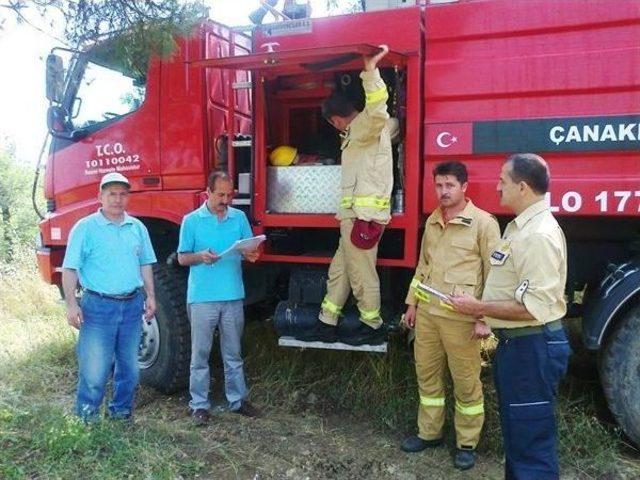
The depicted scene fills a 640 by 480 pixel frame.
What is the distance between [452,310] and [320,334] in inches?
35.0

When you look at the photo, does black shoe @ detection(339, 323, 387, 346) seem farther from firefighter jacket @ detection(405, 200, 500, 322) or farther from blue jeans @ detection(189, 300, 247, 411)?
blue jeans @ detection(189, 300, 247, 411)

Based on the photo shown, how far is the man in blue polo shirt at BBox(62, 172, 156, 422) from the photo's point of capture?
3.23 meters

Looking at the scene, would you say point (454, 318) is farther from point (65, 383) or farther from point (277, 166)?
point (65, 383)

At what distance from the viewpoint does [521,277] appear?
7.64ft

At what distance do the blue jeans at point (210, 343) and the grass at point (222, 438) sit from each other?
0.25m

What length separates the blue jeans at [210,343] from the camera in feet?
11.8

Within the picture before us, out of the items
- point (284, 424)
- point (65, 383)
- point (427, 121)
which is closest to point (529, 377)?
point (427, 121)

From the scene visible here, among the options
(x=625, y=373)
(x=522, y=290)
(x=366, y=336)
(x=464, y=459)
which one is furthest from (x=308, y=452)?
(x=625, y=373)

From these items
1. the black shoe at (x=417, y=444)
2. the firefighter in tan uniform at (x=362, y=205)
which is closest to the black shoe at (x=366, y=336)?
the firefighter in tan uniform at (x=362, y=205)

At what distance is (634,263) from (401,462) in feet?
5.38

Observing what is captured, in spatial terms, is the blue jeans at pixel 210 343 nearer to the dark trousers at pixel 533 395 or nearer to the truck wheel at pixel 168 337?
the truck wheel at pixel 168 337

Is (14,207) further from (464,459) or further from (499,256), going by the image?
(499,256)

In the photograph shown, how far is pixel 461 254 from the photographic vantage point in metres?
3.00

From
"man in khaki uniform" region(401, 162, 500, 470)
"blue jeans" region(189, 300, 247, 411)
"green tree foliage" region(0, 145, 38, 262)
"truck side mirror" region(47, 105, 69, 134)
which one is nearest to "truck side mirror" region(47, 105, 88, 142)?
"truck side mirror" region(47, 105, 69, 134)
